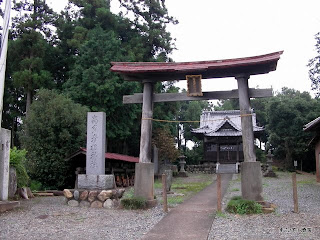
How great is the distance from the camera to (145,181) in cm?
1065

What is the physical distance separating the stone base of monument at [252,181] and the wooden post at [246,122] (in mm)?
258

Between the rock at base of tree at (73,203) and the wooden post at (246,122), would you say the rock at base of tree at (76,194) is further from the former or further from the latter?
the wooden post at (246,122)

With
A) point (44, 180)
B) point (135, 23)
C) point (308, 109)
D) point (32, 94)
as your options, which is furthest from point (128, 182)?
point (308, 109)

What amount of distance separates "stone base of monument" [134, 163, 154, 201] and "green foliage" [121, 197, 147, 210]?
0.93ft

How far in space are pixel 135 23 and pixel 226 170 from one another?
15.6 m

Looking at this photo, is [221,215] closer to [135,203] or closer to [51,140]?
[135,203]

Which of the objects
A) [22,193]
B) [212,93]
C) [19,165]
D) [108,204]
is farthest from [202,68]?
[22,193]

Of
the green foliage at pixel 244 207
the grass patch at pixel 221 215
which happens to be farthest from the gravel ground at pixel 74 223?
the green foliage at pixel 244 207

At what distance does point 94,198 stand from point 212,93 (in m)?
5.25

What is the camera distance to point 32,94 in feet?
80.4

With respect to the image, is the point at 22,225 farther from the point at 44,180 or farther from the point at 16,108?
the point at 16,108

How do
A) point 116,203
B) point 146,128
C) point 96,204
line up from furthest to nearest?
point 146,128 → point 116,203 → point 96,204

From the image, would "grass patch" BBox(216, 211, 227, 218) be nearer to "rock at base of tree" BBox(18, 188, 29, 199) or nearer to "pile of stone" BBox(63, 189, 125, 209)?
"pile of stone" BBox(63, 189, 125, 209)

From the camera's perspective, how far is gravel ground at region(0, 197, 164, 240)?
6.97m
